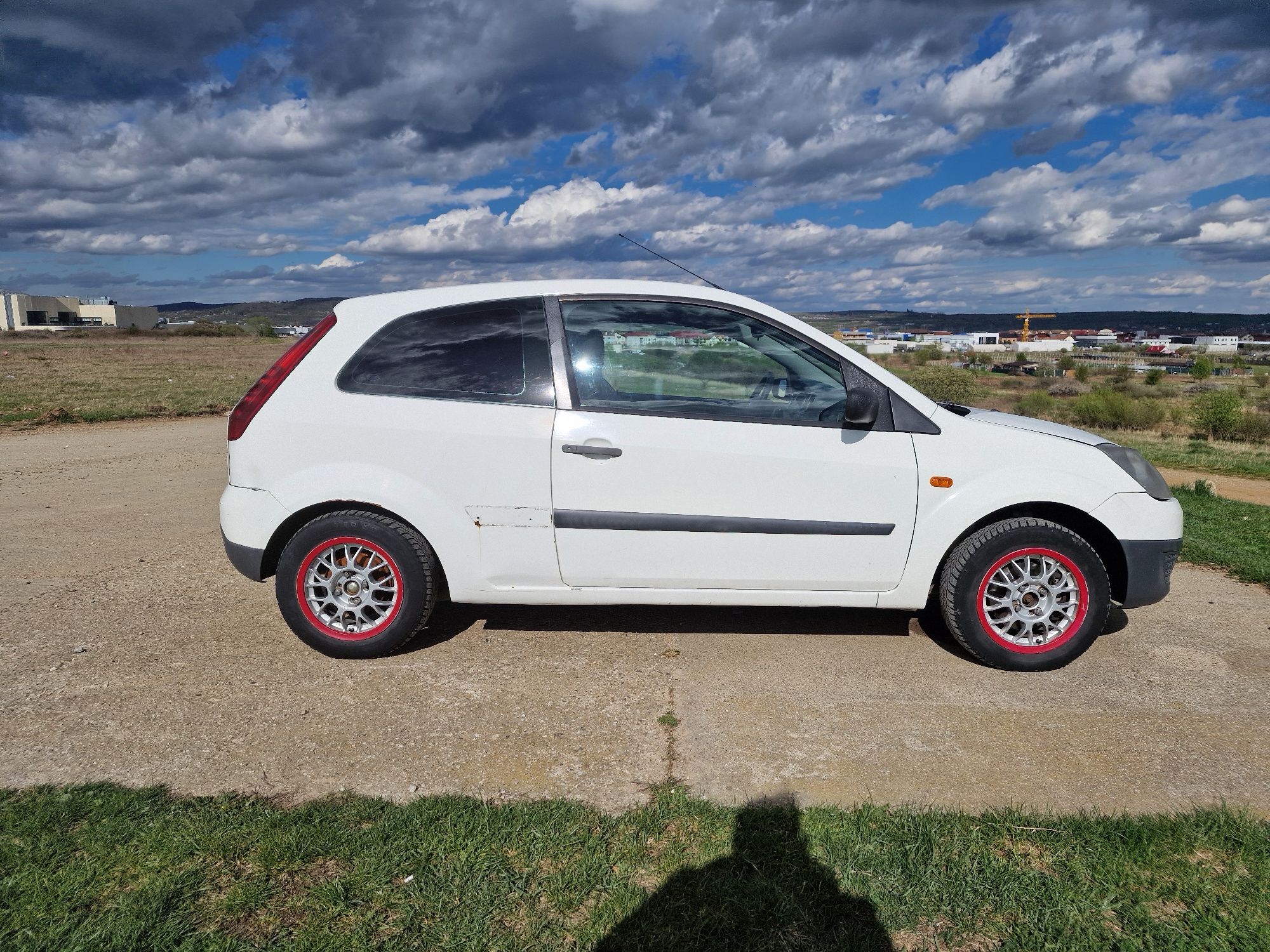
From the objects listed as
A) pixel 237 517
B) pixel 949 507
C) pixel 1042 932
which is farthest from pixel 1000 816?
pixel 237 517

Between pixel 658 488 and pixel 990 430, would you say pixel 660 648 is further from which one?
pixel 990 430

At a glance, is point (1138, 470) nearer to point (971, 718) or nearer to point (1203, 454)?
point (971, 718)

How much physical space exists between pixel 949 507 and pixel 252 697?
3351 mm

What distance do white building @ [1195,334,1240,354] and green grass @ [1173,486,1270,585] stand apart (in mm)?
143074

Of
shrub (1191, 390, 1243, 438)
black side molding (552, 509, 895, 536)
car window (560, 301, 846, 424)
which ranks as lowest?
shrub (1191, 390, 1243, 438)

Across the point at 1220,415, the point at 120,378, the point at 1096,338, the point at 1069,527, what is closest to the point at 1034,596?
the point at 1069,527

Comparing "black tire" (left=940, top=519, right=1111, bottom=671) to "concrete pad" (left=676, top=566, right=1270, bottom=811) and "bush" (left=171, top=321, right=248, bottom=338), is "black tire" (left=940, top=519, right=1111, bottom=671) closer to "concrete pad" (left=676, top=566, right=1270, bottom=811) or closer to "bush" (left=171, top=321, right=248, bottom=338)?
"concrete pad" (left=676, top=566, right=1270, bottom=811)

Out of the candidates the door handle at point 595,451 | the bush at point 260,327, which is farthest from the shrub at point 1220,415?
the bush at point 260,327

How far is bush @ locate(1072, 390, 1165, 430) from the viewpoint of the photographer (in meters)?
32.4

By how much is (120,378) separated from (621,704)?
33190 mm

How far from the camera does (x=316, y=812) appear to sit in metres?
2.88

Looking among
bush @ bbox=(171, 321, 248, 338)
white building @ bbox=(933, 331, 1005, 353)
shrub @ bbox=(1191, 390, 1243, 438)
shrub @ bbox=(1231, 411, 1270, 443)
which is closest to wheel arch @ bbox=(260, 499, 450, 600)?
shrub @ bbox=(1231, 411, 1270, 443)

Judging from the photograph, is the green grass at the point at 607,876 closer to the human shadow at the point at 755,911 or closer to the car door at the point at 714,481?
the human shadow at the point at 755,911

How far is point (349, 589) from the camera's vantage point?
4.24 metres
